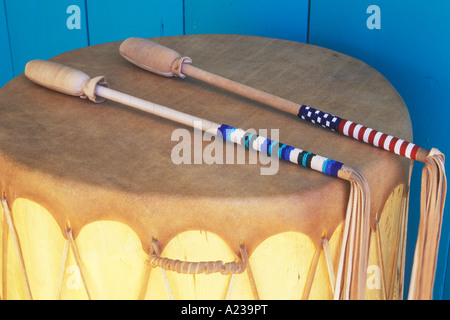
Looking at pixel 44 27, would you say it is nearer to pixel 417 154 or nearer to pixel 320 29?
pixel 320 29

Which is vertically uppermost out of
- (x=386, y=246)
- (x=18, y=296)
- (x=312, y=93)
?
(x=312, y=93)

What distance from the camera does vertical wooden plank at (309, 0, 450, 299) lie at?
140 centimetres

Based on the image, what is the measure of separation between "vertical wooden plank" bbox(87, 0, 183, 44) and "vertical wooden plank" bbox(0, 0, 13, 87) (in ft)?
1.06

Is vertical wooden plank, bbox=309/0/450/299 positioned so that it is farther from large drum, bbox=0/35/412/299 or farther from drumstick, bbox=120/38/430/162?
drumstick, bbox=120/38/430/162

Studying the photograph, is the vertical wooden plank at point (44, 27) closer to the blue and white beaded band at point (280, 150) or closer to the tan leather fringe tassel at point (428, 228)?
the blue and white beaded band at point (280, 150)

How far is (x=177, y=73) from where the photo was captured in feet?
4.11

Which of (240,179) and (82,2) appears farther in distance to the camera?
(82,2)

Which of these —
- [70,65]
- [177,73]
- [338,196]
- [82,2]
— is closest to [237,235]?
[338,196]

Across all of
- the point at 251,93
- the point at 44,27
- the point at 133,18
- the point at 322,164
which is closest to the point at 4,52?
the point at 44,27

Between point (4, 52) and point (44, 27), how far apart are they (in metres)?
0.21

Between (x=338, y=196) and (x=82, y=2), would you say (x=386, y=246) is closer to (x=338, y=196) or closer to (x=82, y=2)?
(x=338, y=196)

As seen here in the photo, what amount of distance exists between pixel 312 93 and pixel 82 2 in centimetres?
92

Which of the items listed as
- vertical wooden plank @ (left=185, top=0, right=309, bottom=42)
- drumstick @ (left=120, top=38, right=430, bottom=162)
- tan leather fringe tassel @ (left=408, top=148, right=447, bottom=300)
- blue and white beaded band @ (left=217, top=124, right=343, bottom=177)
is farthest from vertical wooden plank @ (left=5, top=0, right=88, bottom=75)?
tan leather fringe tassel @ (left=408, top=148, right=447, bottom=300)

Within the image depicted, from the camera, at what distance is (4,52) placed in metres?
2.04
